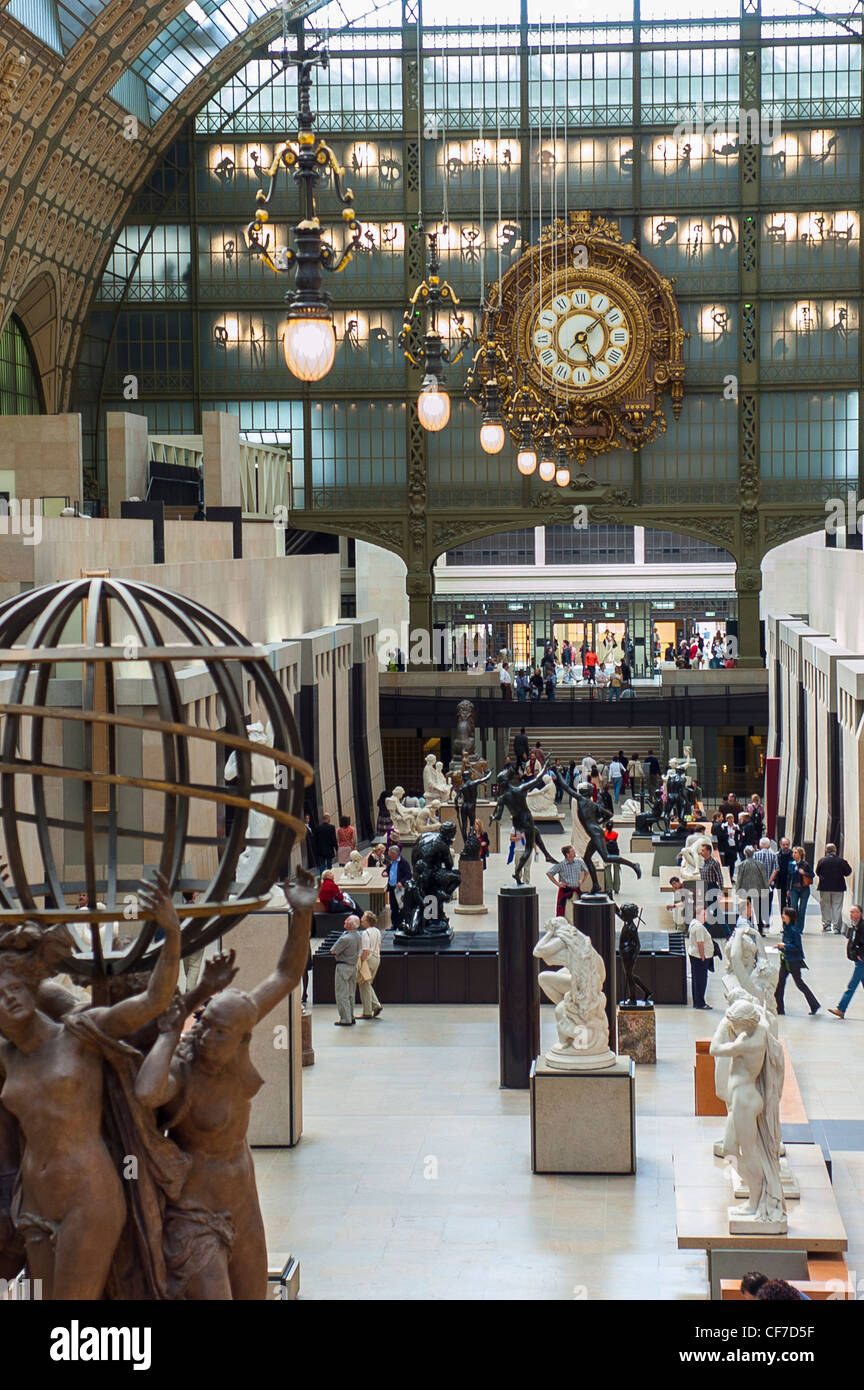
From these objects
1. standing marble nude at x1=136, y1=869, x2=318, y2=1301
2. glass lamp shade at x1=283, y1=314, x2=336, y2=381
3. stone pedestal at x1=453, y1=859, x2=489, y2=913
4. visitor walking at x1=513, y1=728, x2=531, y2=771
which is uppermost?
glass lamp shade at x1=283, y1=314, x2=336, y2=381

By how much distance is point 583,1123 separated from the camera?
14.5 meters

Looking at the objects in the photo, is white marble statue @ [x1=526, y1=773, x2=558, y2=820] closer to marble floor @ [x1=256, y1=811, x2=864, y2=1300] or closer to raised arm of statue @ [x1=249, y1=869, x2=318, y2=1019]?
marble floor @ [x1=256, y1=811, x2=864, y2=1300]

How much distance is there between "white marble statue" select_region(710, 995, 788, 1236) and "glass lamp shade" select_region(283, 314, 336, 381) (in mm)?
4633

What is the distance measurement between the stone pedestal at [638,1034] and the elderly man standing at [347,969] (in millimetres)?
3348

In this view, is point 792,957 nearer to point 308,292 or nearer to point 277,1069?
point 277,1069

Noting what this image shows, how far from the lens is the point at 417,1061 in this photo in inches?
730

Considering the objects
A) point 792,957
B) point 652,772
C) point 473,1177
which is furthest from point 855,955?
point 652,772

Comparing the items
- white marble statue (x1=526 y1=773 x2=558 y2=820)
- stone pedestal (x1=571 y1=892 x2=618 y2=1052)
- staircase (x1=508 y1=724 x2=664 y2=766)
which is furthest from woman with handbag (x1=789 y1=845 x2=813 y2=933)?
staircase (x1=508 y1=724 x2=664 y2=766)

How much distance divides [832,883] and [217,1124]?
19305 millimetres

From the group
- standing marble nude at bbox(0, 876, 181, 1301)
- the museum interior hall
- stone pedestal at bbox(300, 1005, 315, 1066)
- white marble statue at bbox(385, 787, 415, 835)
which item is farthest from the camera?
white marble statue at bbox(385, 787, 415, 835)

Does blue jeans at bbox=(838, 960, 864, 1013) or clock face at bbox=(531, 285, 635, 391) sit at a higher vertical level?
clock face at bbox=(531, 285, 635, 391)

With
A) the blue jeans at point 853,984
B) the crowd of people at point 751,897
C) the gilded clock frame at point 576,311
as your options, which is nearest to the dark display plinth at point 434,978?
the crowd of people at point 751,897

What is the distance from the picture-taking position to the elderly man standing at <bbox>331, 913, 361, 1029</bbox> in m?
20.1

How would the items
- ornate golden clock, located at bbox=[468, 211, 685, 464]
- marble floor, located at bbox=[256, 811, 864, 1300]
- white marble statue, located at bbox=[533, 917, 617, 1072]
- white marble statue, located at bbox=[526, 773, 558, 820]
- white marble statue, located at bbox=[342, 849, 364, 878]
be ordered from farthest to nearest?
ornate golden clock, located at bbox=[468, 211, 685, 464]
white marble statue, located at bbox=[526, 773, 558, 820]
white marble statue, located at bbox=[342, 849, 364, 878]
white marble statue, located at bbox=[533, 917, 617, 1072]
marble floor, located at bbox=[256, 811, 864, 1300]
